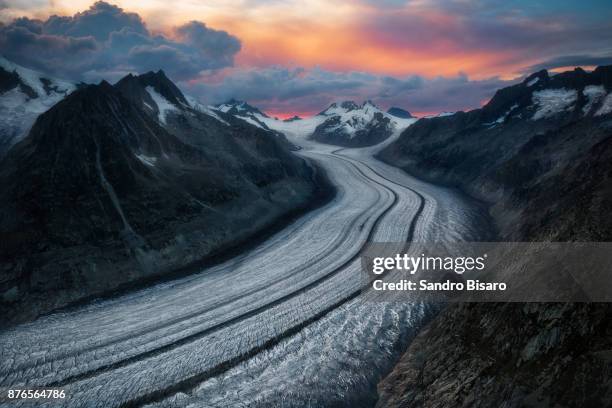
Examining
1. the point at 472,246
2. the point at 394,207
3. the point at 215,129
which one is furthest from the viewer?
the point at 215,129

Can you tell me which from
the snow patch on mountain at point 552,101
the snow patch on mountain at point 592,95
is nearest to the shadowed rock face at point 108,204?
the snow patch on mountain at point 552,101

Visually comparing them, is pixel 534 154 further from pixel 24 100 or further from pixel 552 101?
pixel 24 100

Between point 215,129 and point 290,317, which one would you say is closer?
point 290,317

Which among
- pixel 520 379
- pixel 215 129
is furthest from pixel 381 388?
pixel 215 129

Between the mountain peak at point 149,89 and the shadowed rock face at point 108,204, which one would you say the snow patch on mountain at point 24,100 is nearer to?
the shadowed rock face at point 108,204

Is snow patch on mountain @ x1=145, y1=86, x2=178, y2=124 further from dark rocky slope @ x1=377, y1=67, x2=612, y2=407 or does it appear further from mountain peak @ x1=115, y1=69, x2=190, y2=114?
dark rocky slope @ x1=377, y1=67, x2=612, y2=407

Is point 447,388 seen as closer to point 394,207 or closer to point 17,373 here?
point 17,373

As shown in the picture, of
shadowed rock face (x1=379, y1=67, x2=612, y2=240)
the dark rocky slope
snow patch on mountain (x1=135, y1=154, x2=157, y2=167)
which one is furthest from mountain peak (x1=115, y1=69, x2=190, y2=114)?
the dark rocky slope
